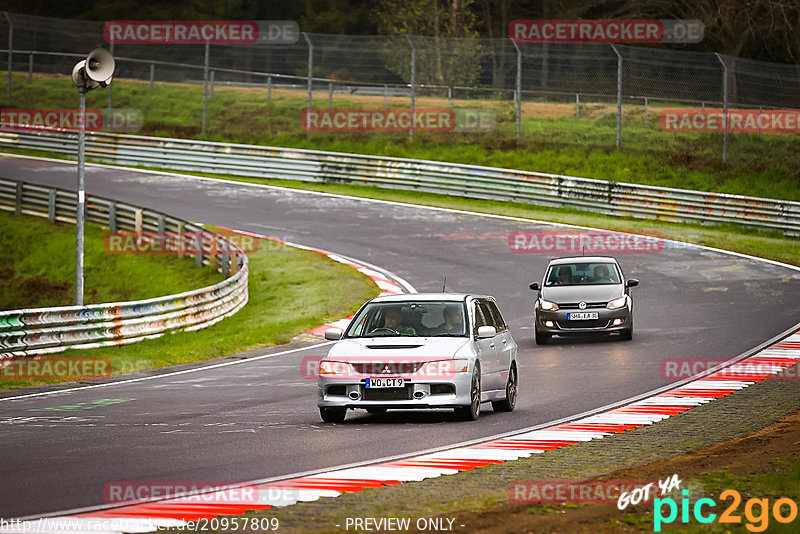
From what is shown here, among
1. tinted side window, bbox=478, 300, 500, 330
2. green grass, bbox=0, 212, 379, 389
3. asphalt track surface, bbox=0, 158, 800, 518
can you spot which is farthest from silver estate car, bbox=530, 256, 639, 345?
tinted side window, bbox=478, 300, 500, 330

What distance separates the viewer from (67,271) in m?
32.7

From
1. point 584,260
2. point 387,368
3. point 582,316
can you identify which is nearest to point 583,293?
point 582,316

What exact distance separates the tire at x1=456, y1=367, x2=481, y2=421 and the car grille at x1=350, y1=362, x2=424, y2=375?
649 mm

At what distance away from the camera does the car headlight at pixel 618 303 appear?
20.6 meters

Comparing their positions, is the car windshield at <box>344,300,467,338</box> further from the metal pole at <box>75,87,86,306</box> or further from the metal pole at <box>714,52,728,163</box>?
A: the metal pole at <box>714,52,728,163</box>

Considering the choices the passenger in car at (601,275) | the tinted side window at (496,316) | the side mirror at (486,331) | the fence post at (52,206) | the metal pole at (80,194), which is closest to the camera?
the side mirror at (486,331)

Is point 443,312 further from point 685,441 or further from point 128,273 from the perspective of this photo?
point 128,273

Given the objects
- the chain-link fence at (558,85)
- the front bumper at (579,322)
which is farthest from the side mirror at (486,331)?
the chain-link fence at (558,85)

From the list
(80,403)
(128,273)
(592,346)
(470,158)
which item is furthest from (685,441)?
(470,158)

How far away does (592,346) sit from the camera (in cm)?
2041

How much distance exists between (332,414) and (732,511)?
597cm

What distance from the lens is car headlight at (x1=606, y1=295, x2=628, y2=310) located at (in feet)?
67.5

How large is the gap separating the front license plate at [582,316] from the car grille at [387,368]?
8300mm

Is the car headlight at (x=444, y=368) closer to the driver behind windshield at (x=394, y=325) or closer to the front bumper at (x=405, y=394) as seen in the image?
the front bumper at (x=405, y=394)
